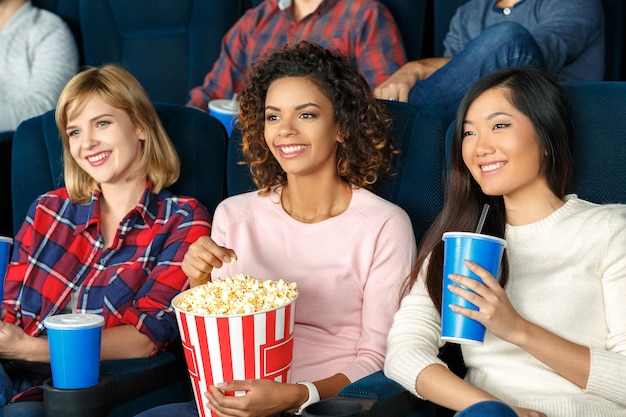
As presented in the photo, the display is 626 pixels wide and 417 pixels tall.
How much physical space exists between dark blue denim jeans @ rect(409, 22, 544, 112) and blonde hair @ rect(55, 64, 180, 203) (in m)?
0.68

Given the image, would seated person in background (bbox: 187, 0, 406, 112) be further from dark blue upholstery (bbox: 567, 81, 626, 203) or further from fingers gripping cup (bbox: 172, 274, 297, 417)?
fingers gripping cup (bbox: 172, 274, 297, 417)

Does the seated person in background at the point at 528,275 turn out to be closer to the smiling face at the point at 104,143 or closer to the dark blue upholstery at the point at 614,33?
the smiling face at the point at 104,143

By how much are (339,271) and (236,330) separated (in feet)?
1.36

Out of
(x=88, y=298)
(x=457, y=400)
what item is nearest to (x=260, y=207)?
(x=88, y=298)

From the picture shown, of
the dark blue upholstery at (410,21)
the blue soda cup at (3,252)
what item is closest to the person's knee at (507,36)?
the dark blue upholstery at (410,21)

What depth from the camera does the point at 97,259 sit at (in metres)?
2.18

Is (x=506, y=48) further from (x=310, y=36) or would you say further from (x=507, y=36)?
(x=310, y=36)

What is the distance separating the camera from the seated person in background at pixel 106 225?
211cm

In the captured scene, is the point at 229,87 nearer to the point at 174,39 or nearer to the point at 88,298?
the point at 174,39

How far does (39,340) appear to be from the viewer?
197 cm

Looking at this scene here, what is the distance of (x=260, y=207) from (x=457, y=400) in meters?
0.67

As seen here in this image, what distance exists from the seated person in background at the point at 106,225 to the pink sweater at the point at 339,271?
20cm

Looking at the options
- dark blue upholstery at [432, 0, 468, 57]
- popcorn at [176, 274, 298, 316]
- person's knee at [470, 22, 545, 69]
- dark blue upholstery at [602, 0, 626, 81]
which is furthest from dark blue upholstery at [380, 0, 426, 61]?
popcorn at [176, 274, 298, 316]

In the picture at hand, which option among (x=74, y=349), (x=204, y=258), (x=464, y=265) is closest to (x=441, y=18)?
(x=204, y=258)
